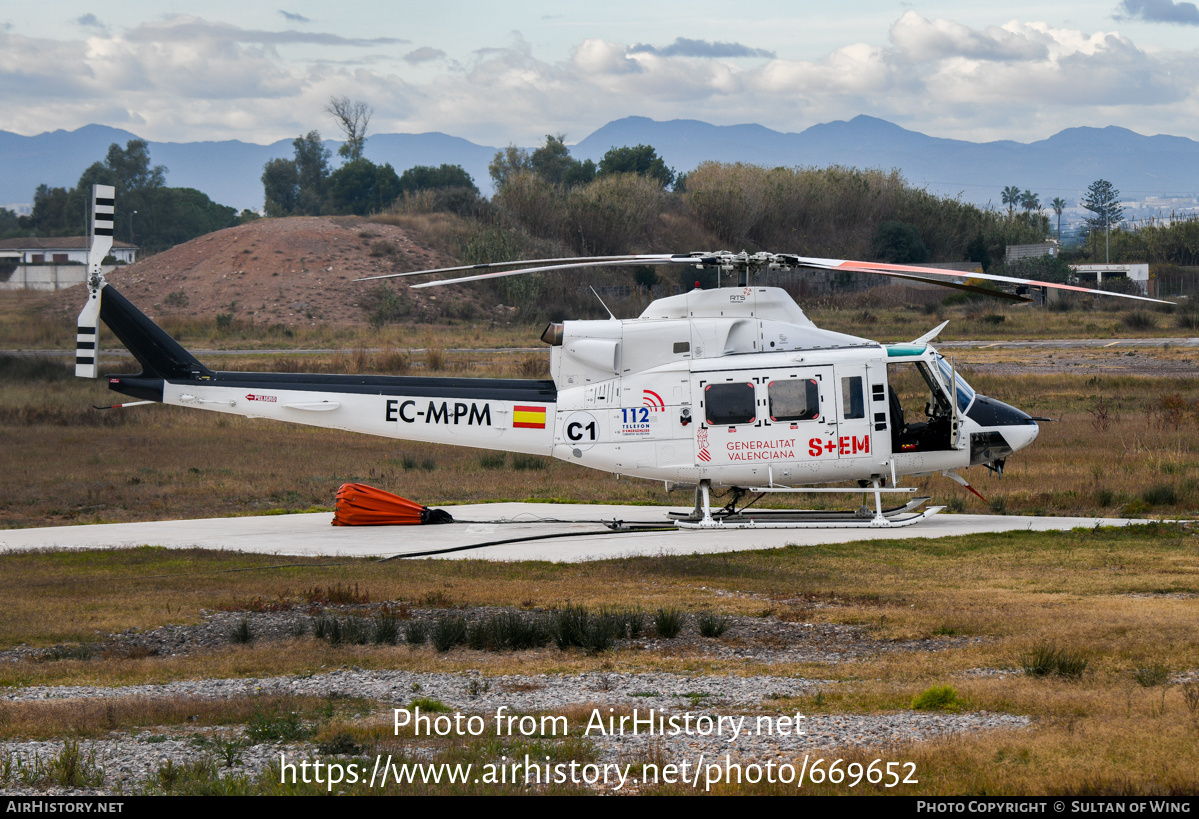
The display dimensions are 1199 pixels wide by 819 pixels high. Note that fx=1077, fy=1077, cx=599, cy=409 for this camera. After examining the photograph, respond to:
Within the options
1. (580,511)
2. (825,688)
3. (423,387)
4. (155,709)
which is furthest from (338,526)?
(825,688)

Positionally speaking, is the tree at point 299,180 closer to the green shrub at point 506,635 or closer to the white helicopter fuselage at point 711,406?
the white helicopter fuselage at point 711,406

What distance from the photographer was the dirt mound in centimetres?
7662

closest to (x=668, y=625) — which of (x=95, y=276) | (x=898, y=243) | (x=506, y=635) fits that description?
(x=506, y=635)

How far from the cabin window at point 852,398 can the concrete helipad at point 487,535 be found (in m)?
1.81

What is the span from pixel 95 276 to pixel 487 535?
7786mm

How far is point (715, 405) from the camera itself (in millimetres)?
16484

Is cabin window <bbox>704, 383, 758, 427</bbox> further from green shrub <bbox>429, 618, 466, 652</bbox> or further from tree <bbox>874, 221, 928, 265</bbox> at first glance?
tree <bbox>874, 221, 928, 265</bbox>

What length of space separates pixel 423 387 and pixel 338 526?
295cm

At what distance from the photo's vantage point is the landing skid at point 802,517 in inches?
645

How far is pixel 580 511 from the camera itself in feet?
64.8

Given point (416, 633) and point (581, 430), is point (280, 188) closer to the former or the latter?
point (581, 430)

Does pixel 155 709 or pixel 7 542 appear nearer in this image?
pixel 155 709

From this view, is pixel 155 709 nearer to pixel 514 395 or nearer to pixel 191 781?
pixel 191 781
